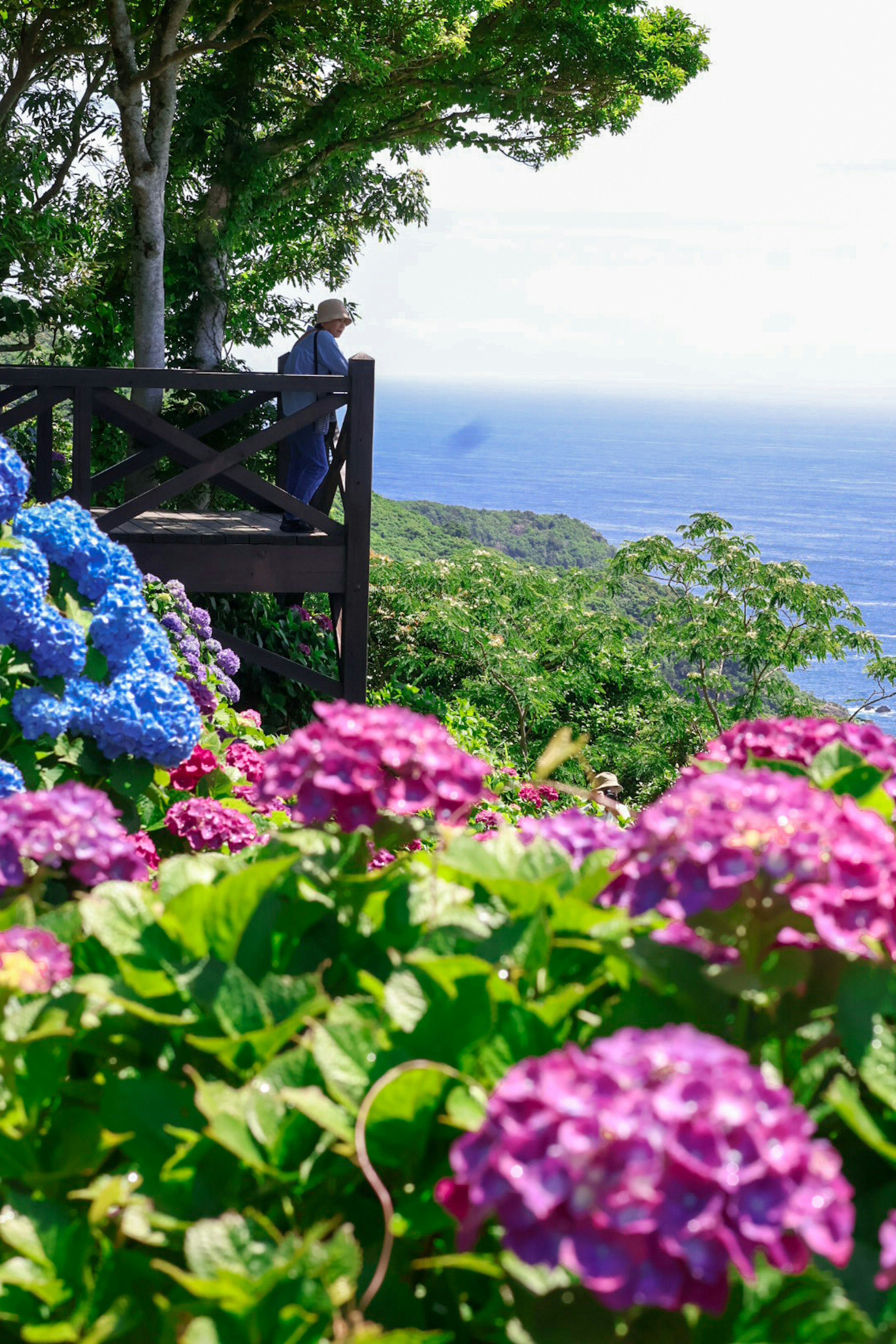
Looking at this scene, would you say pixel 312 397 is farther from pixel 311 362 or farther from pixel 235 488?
pixel 235 488

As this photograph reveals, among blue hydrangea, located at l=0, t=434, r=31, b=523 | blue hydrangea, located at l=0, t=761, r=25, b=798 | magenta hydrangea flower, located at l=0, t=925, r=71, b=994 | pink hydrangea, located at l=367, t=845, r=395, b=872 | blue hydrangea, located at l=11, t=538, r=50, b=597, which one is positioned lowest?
pink hydrangea, located at l=367, t=845, r=395, b=872

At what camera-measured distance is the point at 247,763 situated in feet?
10.6

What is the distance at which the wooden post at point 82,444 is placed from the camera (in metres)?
6.32

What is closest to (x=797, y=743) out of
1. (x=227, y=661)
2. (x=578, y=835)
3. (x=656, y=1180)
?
(x=578, y=835)

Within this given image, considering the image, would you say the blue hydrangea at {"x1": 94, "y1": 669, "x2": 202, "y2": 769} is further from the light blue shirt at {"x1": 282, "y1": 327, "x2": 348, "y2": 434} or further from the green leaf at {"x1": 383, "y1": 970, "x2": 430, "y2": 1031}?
the light blue shirt at {"x1": 282, "y1": 327, "x2": 348, "y2": 434}

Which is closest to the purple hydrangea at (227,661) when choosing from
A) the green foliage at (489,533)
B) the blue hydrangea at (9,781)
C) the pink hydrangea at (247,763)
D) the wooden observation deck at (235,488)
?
the wooden observation deck at (235,488)

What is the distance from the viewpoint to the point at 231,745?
11.7 feet

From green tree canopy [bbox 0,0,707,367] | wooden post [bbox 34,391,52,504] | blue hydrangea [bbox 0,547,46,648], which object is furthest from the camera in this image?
green tree canopy [bbox 0,0,707,367]

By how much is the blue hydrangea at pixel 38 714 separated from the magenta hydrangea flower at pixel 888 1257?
5.74 feet

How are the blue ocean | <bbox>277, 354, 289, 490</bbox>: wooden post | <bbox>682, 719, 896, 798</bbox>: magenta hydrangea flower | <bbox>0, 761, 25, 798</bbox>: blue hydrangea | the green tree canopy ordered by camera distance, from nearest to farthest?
<bbox>682, 719, 896, 798</bbox>: magenta hydrangea flower
<bbox>0, 761, 25, 798</bbox>: blue hydrangea
<bbox>277, 354, 289, 490</bbox>: wooden post
the green tree canopy
the blue ocean

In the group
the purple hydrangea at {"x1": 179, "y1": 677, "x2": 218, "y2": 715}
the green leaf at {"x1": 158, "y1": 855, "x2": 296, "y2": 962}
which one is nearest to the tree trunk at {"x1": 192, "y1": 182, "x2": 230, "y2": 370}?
the purple hydrangea at {"x1": 179, "y1": 677, "x2": 218, "y2": 715}

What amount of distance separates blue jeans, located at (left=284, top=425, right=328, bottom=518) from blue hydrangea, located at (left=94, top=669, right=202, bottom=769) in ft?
16.3

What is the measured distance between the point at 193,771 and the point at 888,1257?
2.24 m

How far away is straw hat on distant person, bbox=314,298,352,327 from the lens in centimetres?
714
